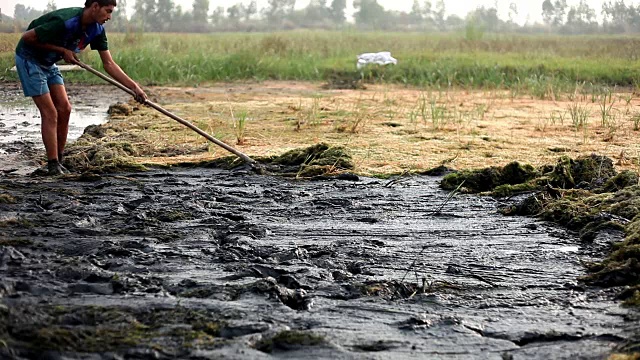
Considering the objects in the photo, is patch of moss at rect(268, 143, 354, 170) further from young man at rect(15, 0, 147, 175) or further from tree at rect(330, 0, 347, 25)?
tree at rect(330, 0, 347, 25)

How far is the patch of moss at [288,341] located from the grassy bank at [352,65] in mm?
10027

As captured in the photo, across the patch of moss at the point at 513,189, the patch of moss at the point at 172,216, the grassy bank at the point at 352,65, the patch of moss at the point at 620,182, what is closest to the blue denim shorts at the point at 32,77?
the patch of moss at the point at 172,216

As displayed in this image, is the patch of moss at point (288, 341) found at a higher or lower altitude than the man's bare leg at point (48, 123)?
lower

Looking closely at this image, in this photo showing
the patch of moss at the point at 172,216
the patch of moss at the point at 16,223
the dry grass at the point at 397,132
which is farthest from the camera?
the dry grass at the point at 397,132

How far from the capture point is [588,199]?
17.3ft

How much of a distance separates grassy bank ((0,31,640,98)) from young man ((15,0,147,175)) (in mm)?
7044

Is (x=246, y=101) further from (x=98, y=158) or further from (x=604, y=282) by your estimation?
(x=604, y=282)

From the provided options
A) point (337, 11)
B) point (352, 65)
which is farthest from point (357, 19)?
point (352, 65)

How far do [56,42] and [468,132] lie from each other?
4.58m

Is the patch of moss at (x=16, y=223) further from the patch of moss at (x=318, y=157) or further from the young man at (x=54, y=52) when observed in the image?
the patch of moss at (x=318, y=157)

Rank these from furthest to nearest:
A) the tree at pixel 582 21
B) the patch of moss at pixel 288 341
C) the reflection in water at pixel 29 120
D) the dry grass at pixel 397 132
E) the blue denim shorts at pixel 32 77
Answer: the tree at pixel 582 21
the reflection in water at pixel 29 120
the dry grass at pixel 397 132
the blue denim shorts at pixel 32 77
the patch of moss at pixel 288 341

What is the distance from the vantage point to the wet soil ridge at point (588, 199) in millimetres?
3933

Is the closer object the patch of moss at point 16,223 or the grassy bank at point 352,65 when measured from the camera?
the patch of moss at point 16,223

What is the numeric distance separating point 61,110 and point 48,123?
0.89 feet
